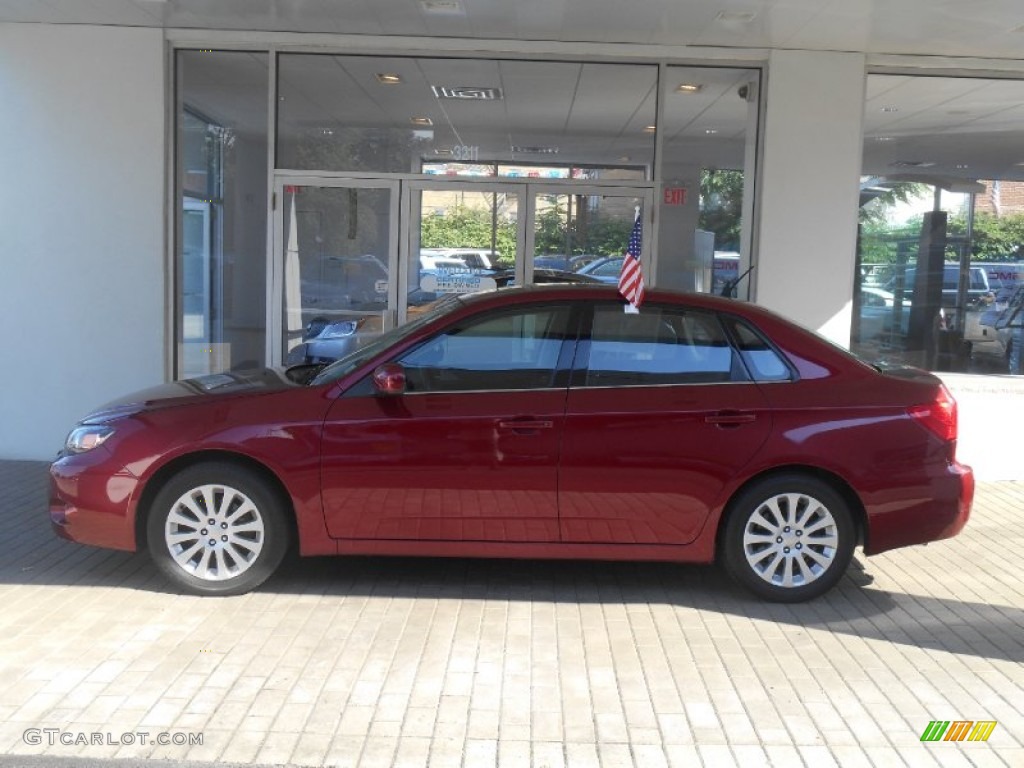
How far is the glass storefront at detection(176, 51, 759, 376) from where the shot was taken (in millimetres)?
8953

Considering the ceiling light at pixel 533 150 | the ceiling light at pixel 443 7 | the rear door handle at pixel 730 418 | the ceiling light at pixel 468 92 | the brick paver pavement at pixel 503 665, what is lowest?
the brick paver pavement at pixel 503 665

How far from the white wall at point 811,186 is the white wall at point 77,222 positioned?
5.06 m

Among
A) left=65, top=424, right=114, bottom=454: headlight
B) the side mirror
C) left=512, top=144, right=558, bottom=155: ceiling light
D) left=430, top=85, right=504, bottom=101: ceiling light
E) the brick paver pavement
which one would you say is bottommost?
the brick paver pavement

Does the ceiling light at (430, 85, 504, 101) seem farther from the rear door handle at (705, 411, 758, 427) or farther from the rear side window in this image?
the rear door handle at (705, 411, 758, 427)

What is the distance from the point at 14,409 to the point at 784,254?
21.6 feet

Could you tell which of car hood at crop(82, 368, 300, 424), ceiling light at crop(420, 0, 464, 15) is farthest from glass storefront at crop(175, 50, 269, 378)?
car hood at crop(82, 368, 300, 424)

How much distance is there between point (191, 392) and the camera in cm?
561

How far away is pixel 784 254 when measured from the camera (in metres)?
8.71

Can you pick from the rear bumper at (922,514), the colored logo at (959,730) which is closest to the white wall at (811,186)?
the rear bumper at (922,514)

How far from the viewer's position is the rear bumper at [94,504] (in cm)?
530

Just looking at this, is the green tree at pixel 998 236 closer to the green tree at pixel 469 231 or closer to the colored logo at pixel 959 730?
the green tree at pixel 469 231

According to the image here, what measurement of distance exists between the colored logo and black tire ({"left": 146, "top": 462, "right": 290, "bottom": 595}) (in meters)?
3.16

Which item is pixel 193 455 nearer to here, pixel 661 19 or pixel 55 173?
pixel 55 173

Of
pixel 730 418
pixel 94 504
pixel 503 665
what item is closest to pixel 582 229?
pixel 730 418
